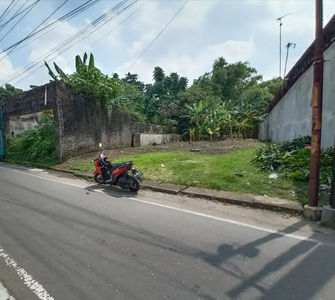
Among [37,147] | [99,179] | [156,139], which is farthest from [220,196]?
[156,139]

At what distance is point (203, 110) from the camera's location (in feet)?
58.5

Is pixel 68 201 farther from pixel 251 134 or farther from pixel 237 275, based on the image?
pixel 251 134

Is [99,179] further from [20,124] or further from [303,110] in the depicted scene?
[20,124]

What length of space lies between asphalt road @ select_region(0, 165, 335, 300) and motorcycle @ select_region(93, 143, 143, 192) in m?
1.08

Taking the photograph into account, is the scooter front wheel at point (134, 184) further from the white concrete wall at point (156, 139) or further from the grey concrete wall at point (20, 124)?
the grey concrete wall at point (20, 124)

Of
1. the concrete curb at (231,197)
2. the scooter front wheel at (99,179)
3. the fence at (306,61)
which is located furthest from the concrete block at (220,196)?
the fence at (306,61)

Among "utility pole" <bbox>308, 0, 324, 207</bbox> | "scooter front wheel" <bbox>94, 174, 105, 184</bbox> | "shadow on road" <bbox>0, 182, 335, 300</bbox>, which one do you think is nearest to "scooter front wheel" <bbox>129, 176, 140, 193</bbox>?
"scooter front wheel" <bbox>94, 174, 105, 184</bbox>

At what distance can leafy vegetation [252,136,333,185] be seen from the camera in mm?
4891

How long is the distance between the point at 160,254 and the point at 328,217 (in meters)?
2.63

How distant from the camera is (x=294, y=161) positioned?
5.60 meters

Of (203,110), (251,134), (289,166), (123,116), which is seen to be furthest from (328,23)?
(251,134)

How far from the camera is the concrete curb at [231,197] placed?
386 cm

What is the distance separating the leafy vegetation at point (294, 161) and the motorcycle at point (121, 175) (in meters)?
3.54

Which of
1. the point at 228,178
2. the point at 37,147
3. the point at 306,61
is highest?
the point at 306,61
